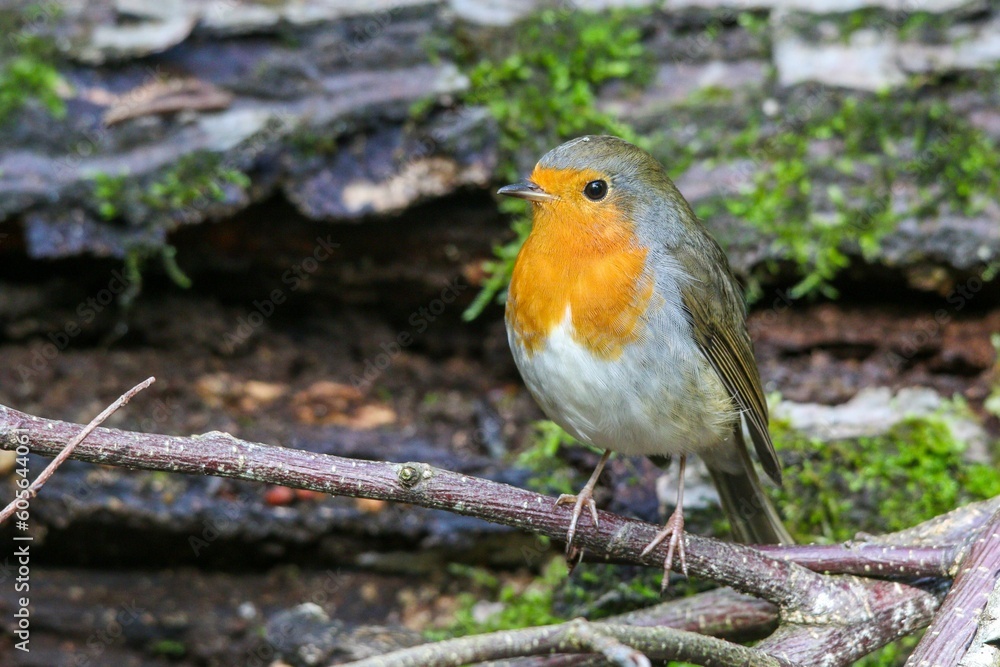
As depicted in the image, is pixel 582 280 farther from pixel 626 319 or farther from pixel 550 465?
pixel 550 465

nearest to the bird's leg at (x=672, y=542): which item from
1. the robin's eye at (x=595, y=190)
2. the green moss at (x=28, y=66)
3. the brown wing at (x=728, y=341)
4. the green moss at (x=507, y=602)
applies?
the brown wing at (x=728, y=341)

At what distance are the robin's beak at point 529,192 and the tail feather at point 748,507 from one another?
114 cm

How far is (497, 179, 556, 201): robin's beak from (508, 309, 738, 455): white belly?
0.44m

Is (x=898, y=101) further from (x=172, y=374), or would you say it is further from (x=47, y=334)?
(x=47, y=334)

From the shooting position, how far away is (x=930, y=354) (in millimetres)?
→ 4289

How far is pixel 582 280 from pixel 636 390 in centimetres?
39

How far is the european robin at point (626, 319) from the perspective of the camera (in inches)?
118

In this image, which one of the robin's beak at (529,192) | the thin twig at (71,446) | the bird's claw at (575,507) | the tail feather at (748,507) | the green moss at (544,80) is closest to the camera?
the thin twig at (71,446)

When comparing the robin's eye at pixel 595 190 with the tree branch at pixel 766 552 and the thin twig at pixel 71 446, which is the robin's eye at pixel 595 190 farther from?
the thin twig at pixel 71 446

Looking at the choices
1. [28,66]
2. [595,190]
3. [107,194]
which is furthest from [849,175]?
[28,66]

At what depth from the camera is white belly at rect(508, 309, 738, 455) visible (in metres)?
2.99

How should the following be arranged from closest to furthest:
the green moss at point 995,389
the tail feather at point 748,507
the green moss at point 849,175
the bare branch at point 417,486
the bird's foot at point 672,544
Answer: the bare branch at point 417,486 → the bird's foot at point 672,544 → the tail feather at point 748,507 → the green moss at point 995,389 → the green moss at point 849,175

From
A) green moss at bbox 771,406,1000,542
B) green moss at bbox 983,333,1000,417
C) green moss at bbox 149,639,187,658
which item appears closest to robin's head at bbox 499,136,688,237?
green moss at bbox 771,406,1000,542

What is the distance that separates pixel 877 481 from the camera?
148 inches
